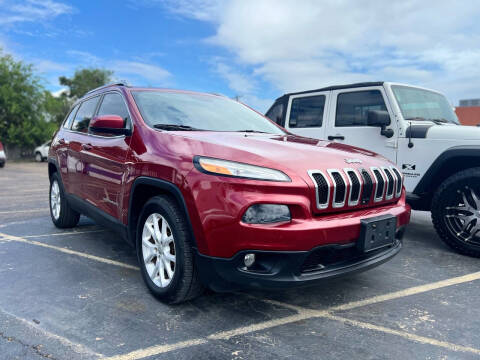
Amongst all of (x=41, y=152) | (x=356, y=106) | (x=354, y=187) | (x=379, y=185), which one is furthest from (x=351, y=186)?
(x=41, y=152)

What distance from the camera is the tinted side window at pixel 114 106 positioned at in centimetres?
350

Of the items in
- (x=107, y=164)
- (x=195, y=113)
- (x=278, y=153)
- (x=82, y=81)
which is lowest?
(x=107, y=164)

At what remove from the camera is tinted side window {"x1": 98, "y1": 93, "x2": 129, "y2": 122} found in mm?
3499

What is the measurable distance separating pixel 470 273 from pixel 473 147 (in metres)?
1.24

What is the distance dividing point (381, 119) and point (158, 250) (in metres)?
3.17

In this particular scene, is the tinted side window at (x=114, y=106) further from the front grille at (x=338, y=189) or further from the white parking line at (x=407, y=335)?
the white parking line at (x=407, y=335)

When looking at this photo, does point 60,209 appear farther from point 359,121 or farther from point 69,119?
point 359,121

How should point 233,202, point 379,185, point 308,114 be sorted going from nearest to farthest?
point 233,202
point 379,185
point 308,114

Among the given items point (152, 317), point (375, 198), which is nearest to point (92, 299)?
point (152, 317)

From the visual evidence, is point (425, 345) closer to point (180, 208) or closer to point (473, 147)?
point (180, 208)

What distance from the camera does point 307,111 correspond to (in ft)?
20.0

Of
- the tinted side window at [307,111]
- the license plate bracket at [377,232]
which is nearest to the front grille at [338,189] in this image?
the license plate bracket at [377,232]

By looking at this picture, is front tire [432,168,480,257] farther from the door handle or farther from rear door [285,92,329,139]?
rear door [285,92,329,139]

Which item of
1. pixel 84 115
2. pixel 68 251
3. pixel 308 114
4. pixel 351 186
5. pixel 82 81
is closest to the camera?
pixel 351 186
